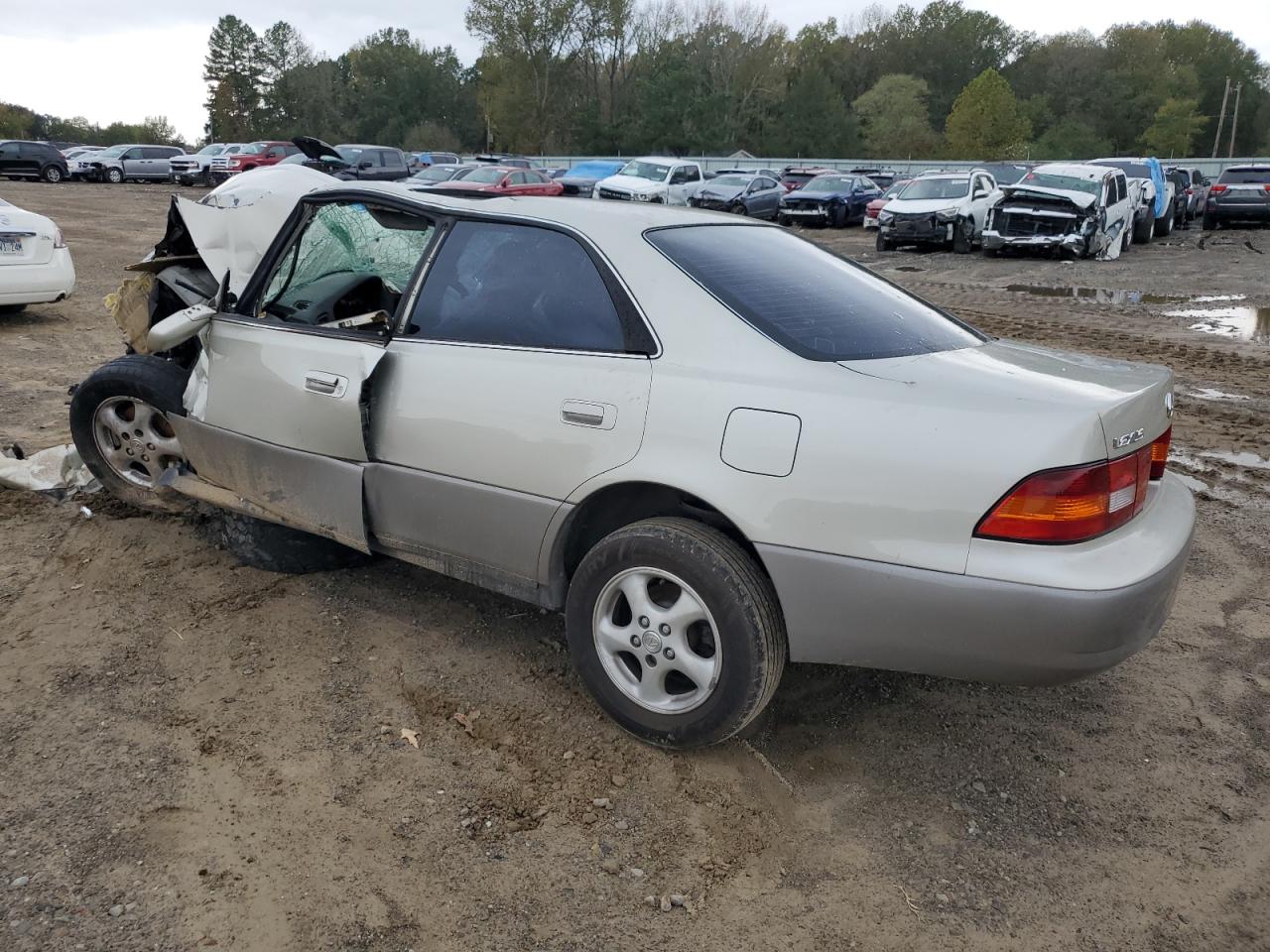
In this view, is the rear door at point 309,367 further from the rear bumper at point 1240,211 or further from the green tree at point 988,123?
the green tree at point 988,123

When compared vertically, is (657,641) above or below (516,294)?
below

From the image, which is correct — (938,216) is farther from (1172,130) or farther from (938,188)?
(1172,130)

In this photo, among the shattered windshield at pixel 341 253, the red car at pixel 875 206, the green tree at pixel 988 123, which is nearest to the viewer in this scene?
the shattered windshield at pixel 341 253

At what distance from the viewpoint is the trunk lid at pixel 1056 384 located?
276cm

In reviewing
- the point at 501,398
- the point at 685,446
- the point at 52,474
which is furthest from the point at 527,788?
the point at 52,474

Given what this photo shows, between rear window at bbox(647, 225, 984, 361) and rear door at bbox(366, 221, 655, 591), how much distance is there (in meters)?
0.32

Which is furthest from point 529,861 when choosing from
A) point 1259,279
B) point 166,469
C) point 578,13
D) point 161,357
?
point 578,13

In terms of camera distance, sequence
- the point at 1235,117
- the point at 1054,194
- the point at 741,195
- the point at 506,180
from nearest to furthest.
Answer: the point at 1054,194, the point at 506,180, the point at 741,195, the point at 1235,117

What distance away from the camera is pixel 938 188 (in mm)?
21219

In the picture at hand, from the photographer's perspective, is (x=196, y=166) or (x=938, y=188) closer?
(x=938, y=188)

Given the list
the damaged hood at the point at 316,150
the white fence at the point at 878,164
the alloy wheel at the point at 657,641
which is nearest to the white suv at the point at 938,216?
the damaged hood at the point at 316,150

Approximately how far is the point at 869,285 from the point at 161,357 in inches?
129

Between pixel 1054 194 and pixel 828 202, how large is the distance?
966cm

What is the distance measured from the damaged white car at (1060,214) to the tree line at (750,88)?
50.6 m
